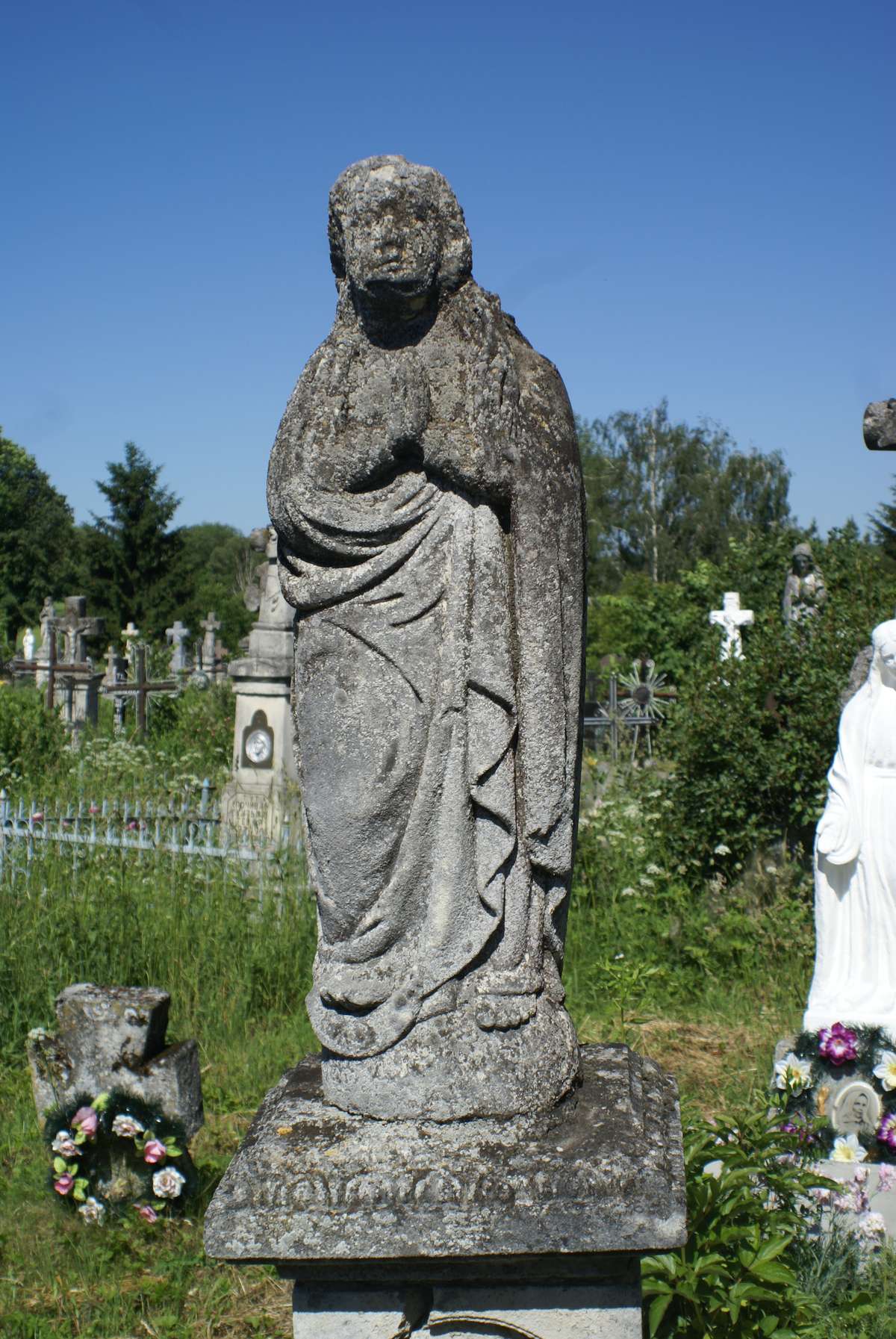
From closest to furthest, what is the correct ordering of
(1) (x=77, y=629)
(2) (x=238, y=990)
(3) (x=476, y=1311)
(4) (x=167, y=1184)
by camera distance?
(3) (x=476, y=1311)
(4) (x=167, y=1184)
(2) (x=238, y=990)
(1) (x=77, y=629)

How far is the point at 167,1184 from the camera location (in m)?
4.94

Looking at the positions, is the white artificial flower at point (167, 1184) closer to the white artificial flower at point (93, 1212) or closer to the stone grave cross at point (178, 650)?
the white artificial flower at point (93, 1212)

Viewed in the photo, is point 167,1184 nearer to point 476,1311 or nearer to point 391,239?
point 476,1311

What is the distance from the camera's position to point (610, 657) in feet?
66.0

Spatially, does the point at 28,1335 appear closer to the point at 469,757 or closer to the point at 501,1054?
the point at 501,1054

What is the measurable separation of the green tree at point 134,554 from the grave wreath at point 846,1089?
3085cm

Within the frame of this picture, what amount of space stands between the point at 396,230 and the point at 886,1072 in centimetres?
396

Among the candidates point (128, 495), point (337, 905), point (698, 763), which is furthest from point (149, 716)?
point (128, 495)

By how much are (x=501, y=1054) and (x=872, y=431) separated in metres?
3.83

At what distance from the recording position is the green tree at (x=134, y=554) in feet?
115

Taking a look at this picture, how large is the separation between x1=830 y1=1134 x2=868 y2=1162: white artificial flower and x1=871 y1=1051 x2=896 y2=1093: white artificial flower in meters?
0.25

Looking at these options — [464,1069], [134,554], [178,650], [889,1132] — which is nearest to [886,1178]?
[889,1132]

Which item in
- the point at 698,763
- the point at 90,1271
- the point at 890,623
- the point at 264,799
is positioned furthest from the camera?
the point at 264,799

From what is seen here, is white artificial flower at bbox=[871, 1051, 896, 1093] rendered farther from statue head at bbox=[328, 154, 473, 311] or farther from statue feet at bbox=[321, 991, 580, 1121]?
statue head at bbox=[328, 154, 473, 311]
